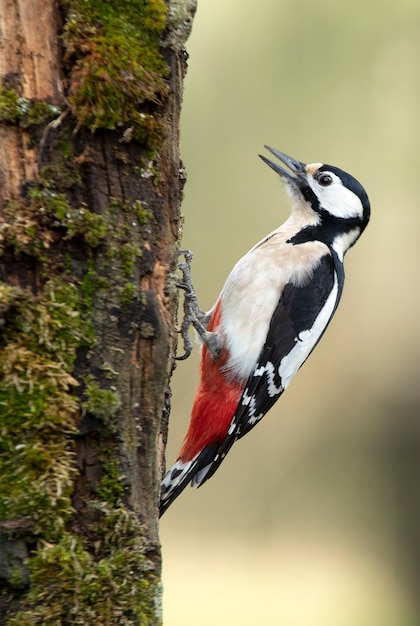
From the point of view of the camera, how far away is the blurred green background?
5.66 m

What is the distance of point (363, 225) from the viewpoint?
3.51 m

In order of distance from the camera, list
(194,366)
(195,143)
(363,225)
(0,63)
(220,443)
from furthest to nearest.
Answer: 1. (195,143)
2. (194,366)
3. (363,225)
4. (220,443)
5. (0,63)

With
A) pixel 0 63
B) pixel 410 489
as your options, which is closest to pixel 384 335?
pixel 410 489

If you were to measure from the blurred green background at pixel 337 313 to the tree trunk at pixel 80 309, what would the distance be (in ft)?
12.0

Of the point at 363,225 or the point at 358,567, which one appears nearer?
the point at 363,225

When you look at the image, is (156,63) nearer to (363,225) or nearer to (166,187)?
(166,187)

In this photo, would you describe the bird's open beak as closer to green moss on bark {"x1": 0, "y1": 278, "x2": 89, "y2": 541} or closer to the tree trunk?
the tree trunk

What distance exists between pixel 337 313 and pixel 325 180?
2.37 meters

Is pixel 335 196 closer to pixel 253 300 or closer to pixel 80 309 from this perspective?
pixel 253 300

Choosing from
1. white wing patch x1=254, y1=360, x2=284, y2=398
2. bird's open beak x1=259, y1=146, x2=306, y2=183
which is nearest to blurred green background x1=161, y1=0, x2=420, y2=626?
bird's open beak x1=259, y1=146, x2=306, y2=183

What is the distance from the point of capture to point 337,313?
18.9ft

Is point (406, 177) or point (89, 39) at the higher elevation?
point (406, 177)

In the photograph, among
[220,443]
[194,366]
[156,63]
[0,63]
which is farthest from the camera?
[194,366]

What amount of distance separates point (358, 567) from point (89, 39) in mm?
4882
